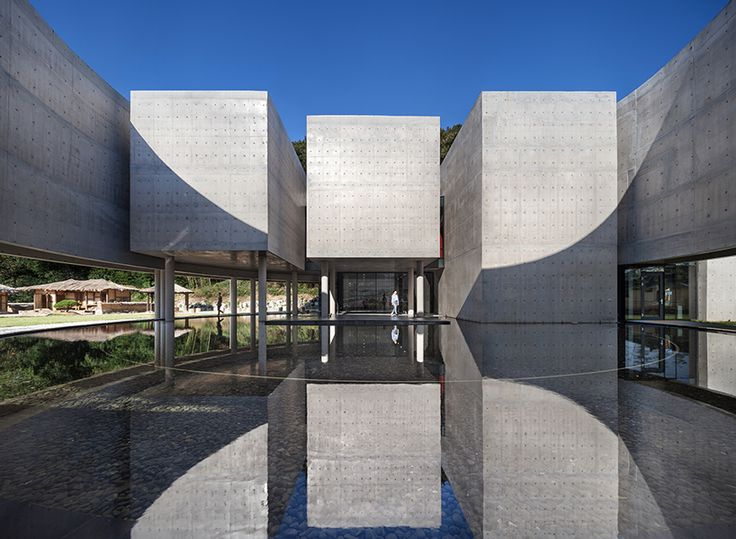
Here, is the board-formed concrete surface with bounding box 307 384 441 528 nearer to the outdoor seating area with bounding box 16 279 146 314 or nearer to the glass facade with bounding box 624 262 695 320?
the glass facade with bounding box 624 262 695 320

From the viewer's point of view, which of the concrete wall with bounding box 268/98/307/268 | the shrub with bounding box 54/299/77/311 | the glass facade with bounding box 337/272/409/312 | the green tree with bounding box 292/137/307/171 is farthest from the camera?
the green tree with bounding box 292/137/307/171

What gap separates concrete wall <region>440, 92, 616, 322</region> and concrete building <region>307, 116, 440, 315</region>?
357 centimetres

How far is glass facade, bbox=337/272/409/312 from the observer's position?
3328cm


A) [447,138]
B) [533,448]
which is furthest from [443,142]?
[533,448]

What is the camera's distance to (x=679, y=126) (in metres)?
15.7

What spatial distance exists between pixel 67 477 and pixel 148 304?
3688cm

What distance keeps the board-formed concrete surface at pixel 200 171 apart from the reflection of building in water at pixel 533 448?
496 inches

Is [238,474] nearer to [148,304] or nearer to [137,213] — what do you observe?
[137,213]

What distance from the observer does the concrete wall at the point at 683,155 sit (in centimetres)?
1345

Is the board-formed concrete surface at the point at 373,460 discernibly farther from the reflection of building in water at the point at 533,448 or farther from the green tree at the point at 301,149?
the green tree at the point at 301,149

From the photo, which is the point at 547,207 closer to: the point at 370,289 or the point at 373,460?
the point at 373,460

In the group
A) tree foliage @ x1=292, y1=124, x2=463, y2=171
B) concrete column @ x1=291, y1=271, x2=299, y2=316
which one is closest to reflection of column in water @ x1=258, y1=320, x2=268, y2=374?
concrete column @ x1=291, y1=271, x2=299, y2=316

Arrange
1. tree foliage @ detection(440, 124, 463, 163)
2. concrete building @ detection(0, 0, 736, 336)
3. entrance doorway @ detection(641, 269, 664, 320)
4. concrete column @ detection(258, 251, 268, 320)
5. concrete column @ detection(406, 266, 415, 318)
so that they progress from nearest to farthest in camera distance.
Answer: concrete building @ detection(0, 0, 736, 336) → concrete column @ detection(258, 251, 268, 320) → entrance doorway @ detection(641, 269, 664, 320) → concrete column @ detection(406, 266, 415, 318) → tree foliage @ detection(440, 124, 463, 163)

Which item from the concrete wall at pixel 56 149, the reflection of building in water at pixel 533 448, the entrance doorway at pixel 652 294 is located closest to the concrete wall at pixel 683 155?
the entrance doorway at pixel 652 294
